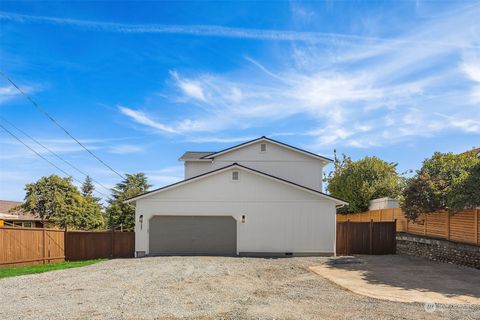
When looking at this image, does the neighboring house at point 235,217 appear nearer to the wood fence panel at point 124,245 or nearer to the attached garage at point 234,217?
the attached garage at point 234,217

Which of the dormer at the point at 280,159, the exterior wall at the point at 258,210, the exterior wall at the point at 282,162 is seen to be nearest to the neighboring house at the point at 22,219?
the dormer at the point at 280,159

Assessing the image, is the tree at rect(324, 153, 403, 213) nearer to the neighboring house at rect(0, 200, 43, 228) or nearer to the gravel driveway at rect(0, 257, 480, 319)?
the gravel driveway at rect(0, 257, 480, 319)

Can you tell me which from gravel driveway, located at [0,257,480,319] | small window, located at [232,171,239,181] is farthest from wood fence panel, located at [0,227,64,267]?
small window, located at [232,171,239,181]

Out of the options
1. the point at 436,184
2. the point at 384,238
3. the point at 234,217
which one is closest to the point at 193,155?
the point at 234,217

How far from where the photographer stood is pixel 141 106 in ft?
66.8

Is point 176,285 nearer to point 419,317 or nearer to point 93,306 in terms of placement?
point 93,306

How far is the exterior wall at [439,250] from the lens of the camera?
13.6m

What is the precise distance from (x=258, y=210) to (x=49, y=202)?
22.3m

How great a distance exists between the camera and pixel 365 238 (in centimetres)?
1970

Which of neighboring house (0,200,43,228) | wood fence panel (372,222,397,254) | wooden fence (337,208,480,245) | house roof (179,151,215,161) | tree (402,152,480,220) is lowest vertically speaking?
neighboring house (0,200,43,228)

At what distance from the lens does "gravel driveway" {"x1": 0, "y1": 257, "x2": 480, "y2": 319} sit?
24.2ft

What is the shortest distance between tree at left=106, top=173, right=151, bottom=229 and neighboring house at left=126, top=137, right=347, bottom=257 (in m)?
19.0

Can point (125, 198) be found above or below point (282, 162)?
below

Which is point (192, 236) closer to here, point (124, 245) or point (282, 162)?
point (124, 245)
